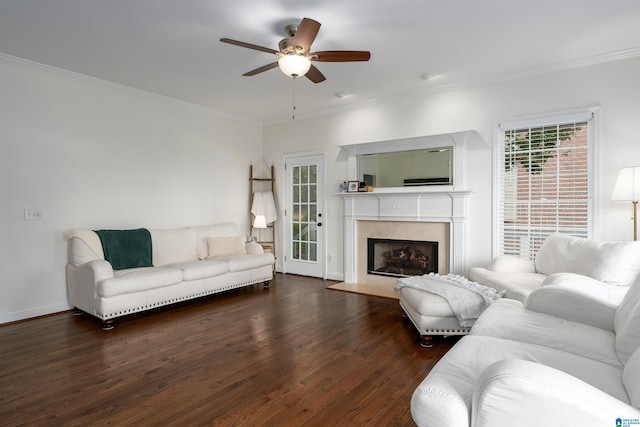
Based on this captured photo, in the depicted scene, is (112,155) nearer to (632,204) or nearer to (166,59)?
(166,59)

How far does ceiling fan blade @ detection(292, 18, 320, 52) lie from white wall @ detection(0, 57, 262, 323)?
294 cm

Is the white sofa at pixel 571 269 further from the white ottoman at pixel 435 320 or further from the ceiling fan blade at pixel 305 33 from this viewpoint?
the ceiling fan blade at pixel 305 33

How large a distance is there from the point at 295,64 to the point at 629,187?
122 inches

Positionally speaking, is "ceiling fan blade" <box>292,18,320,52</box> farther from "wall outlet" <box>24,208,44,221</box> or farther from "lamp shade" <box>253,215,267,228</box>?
"lamp shade" <box>253,215,267,228</box>

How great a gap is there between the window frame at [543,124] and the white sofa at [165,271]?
2.97 m

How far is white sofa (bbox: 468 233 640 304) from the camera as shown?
8.55 feet

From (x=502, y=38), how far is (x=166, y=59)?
322 centimetres

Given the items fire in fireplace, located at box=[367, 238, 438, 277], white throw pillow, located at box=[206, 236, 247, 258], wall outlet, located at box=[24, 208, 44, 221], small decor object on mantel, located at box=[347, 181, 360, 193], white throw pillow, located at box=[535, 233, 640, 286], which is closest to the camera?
white throw pillow, located at box=[535, 233, 640, 286]

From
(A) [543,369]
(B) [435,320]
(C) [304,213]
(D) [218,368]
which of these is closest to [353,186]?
(C) [304,213]

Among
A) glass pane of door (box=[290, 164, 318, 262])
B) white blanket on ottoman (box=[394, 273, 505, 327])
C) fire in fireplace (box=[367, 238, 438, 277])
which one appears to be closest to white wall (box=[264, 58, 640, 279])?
glass pane of door (box=[290, 164, 318, 262])

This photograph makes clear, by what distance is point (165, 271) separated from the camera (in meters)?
3.94

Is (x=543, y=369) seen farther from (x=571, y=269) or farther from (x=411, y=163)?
(x=411, y=163)

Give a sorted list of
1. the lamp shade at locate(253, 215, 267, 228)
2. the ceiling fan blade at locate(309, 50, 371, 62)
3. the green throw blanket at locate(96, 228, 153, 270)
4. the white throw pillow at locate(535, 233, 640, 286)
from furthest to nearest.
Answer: the lamp shade at locate(253, 215, 267, 228) → the green throw blanket at locate(96, 228, 153, 270) → the white throw pillow at locate(535, 233, 640, 286) → the ceiling fan blade at locate(309, 50, 371, 62)

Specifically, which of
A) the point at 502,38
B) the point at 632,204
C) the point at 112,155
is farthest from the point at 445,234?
the point at 112,155
